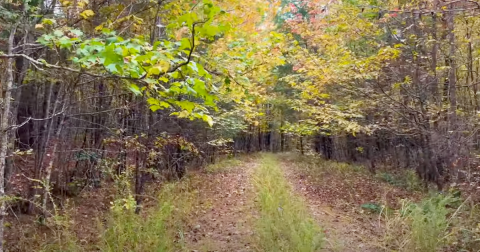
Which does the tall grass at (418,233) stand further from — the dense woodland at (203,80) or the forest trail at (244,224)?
the dense woodland at (203,80)

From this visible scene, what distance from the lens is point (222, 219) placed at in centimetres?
770

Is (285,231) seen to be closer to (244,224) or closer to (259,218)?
(259,218)

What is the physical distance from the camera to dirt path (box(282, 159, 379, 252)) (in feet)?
18.8

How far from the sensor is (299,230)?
573 centimetres

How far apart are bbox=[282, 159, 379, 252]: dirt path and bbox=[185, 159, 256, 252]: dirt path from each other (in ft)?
5.19

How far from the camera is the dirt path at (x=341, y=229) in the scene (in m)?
5.73

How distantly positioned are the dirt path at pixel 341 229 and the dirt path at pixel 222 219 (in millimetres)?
1581

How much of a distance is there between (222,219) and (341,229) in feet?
8.89

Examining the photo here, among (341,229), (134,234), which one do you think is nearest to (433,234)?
(341,229)

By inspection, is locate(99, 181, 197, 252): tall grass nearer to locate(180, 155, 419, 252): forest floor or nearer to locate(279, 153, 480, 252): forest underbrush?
locate(180, 155, 419, 252): forest floor

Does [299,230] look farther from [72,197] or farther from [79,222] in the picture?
[72,197]

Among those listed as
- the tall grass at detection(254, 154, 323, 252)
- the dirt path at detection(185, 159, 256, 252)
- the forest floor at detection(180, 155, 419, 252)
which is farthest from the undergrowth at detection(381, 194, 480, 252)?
the dirt path at detection(185, 159, 256, 252)

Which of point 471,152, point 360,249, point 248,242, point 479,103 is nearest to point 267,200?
point 248,242

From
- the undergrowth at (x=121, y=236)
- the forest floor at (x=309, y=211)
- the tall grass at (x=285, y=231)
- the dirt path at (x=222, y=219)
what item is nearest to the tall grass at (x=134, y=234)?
the undergrowth at (x=121, y=236)
